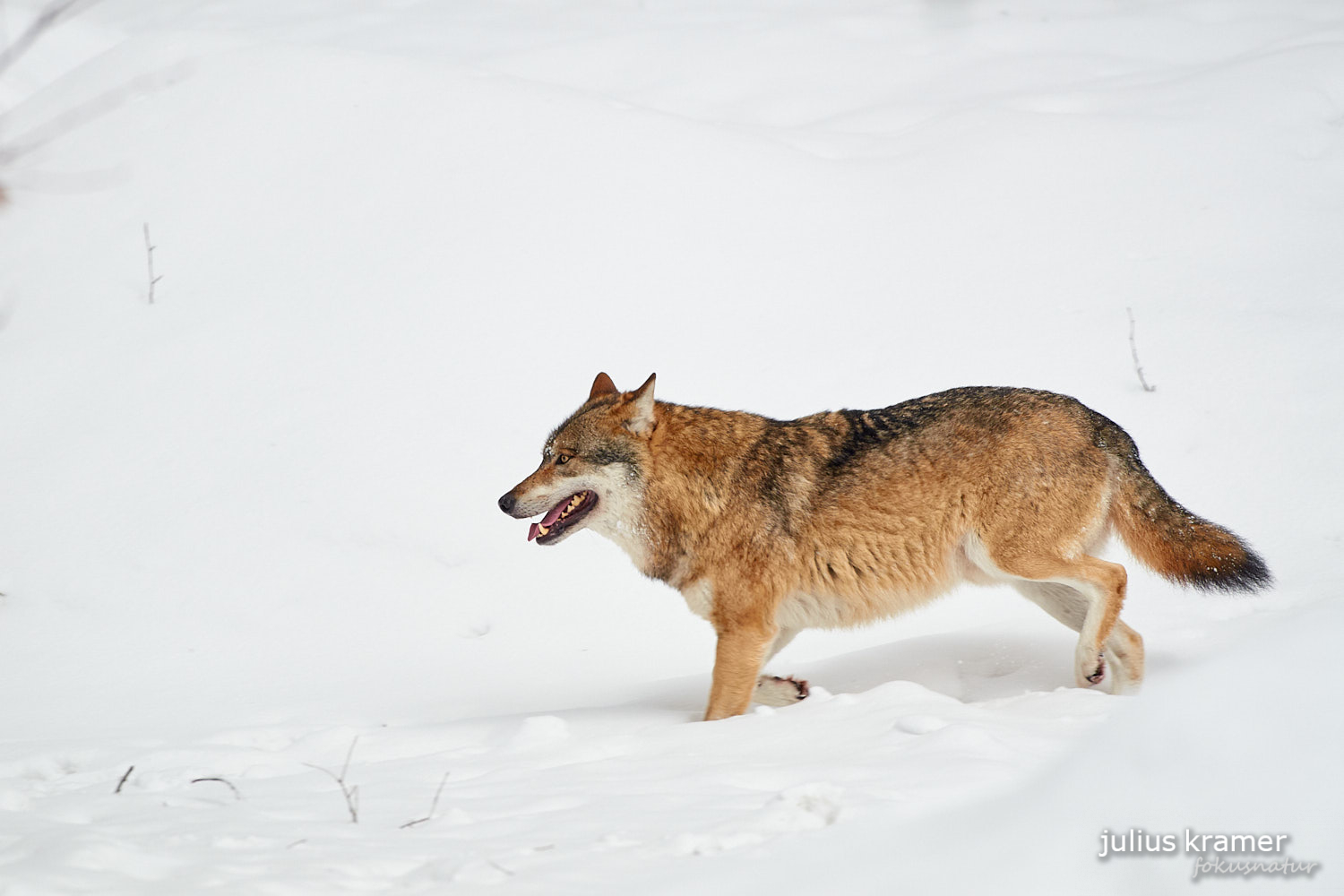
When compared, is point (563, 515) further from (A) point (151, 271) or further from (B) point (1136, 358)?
(A) point (151, 271)

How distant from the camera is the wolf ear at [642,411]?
200 inches

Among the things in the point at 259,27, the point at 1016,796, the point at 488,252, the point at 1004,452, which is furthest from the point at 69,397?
the point at 259,27

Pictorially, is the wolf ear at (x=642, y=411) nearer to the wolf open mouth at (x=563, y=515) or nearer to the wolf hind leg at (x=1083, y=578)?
the wolf open mouth at (x=563, y=515)

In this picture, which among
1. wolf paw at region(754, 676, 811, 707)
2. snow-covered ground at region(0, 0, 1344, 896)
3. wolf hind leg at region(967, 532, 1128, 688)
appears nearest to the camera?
snow-covered ground at region(0, 0, 1344, 896)

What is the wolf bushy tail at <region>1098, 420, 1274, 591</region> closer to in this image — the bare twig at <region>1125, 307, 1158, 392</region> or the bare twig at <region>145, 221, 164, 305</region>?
the bare twig at <region>1125, 307, 1158, 392</region>

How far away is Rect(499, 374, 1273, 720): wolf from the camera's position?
16.1ft

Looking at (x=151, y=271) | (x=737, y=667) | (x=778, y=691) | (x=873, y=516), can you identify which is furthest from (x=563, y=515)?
(x=151, y=271)

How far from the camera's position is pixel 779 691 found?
16.5ft

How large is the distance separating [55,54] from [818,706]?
48.6 ft

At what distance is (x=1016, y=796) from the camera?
7.18 ft

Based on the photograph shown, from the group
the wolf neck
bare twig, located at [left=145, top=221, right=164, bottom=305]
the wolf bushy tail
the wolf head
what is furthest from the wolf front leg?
bare twig, located at [left=145, top=221, right=164, bottom=305]

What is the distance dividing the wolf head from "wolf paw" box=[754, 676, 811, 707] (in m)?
0.94

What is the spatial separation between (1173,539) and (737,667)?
218 cm

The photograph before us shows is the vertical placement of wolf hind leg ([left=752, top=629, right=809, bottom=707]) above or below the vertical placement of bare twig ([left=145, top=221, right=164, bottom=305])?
below
